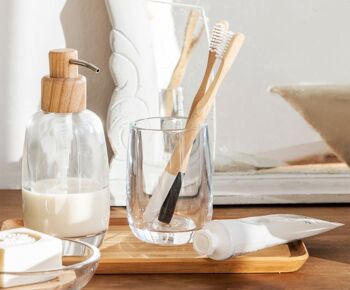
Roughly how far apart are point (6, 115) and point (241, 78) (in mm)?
277

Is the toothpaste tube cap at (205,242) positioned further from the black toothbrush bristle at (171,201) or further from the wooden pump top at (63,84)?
the wooden pump top at (63,84)

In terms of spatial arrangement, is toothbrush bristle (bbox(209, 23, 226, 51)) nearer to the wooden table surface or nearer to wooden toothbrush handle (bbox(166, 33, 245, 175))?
wooden toothbrush handle (bbox(166, 33, 245, 175))

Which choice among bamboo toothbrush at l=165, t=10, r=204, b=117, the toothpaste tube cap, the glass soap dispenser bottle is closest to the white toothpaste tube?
the toothpaste tube cap

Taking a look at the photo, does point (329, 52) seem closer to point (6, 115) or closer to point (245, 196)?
point (245, 196)

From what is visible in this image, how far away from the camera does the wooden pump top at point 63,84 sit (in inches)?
31.2

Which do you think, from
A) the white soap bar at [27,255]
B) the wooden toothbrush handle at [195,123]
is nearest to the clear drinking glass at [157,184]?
the wooden toothbrush handle at [195,123]

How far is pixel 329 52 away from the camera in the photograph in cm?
100

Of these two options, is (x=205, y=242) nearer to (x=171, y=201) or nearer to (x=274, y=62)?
(x=171, y=201)

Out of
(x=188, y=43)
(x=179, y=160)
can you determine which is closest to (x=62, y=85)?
(x=179, y=160)

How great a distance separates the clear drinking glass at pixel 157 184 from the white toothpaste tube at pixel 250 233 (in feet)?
0.14

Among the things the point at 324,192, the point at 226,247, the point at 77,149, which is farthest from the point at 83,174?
the point at 324,192

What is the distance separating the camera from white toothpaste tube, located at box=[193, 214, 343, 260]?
79cm

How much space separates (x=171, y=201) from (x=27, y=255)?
0.17m

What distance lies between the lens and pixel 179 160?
0.84 metres
